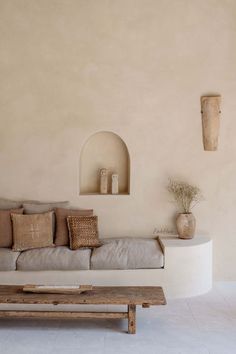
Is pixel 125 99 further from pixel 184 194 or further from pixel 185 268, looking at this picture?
pixel 185 268

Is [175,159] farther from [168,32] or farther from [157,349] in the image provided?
[157,349]

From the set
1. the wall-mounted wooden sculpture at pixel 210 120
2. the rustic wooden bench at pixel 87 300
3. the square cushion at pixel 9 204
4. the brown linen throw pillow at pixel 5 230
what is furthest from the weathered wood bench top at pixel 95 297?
the wall-mounted wooden sculpture at pixel 210 120

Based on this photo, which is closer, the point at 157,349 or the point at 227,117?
the point at 157,349

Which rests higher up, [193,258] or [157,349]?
[193,258]

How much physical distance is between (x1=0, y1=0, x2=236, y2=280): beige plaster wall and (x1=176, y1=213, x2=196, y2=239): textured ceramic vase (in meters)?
0.27

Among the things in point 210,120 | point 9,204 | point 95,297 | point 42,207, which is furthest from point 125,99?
point 95,297

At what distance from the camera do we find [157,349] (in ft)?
12.5

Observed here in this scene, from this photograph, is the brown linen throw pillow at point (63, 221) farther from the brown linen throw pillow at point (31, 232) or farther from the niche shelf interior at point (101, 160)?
the niche shelf interior at point (101, 160)

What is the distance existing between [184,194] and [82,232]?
4.19ft

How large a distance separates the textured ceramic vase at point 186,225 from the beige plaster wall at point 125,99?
0.90ft

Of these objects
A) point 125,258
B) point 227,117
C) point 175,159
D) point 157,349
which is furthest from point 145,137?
point 157,349

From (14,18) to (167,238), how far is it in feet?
10.2

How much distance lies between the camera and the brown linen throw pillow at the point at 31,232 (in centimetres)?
519

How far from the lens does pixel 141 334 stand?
13.5 ft
